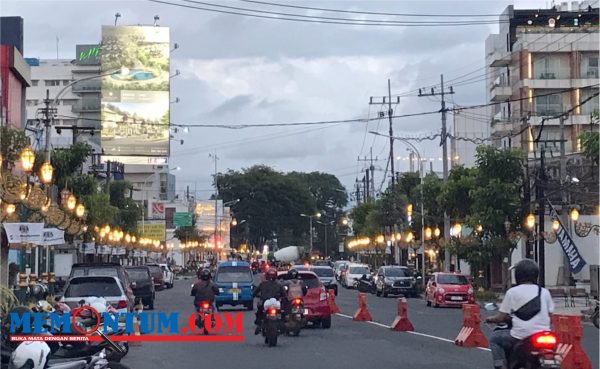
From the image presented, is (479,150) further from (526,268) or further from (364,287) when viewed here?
(526,268)

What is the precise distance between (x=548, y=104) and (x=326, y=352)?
56005 mm

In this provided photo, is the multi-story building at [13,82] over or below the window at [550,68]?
below

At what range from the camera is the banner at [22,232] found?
2953 cm

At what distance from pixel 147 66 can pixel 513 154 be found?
2228 inches

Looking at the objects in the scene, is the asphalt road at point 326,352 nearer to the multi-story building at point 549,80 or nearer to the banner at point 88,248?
the banner at point 88,248

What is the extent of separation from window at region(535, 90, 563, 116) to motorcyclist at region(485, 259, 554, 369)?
63020 millimetres

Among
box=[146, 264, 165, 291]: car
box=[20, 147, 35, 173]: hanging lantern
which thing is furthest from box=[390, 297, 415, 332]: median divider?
box=[146, 264, 165, 291]: car

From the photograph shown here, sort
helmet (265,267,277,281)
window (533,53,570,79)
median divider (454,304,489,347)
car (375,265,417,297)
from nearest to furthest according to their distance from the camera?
median divider (454,304,489,347)
helmet (265,267,277,281)
car (375,265,417,297)
window (533,53,570,79)

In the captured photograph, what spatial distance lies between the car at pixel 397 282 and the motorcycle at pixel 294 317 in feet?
99.1

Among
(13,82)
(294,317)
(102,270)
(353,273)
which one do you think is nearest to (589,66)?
(353,273)

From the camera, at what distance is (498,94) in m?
76.1

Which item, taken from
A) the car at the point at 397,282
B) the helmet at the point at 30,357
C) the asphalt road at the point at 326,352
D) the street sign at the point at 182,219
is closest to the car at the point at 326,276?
the car at the point at 397,282

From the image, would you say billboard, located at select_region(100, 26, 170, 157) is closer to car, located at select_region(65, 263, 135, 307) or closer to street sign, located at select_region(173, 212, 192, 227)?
street sign, located at select_region(173, 212, 192, 227)

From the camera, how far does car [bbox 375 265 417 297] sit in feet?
184
